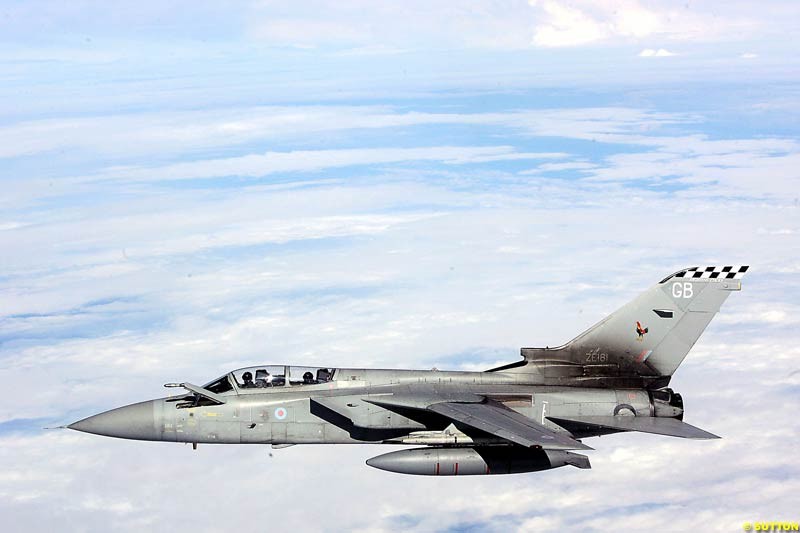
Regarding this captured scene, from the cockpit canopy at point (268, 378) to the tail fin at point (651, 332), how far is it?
6.11m

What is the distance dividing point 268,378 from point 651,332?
36.2 feet

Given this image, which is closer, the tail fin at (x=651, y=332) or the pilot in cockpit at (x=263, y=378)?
the pilot in cockpit at (x=263, y=378)

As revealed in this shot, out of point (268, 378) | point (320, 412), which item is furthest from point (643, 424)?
point (268, 378)

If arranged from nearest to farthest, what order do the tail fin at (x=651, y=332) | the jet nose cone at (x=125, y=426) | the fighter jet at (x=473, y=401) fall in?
1. the fighter jet at (x=473, y=401)
2. the jet nose cone at (x=125, y=426)
3. the tail fin at (x=651, y=332)

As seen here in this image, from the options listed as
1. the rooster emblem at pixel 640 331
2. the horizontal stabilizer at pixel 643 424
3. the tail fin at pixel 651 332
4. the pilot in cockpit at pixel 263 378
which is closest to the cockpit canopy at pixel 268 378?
the pilot in cockpit at pixel 263 378

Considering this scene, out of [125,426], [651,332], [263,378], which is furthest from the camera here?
[651,332]

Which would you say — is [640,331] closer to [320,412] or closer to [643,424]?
[643,424]

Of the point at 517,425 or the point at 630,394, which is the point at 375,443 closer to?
the point at 517,425

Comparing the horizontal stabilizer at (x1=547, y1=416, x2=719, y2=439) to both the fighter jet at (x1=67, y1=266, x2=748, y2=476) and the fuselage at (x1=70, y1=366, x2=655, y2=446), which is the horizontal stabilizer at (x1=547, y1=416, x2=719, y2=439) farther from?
the fuselage at (x1=70, y1=366, x2=655, y2=446)

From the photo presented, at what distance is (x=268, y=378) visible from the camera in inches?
982

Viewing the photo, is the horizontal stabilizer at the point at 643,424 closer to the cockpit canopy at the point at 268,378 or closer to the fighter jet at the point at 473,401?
the fighter jet at the point at 473,401

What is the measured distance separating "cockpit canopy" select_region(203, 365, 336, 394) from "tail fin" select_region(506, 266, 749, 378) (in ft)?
20.1

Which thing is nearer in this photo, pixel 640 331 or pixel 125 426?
pixel 125 426

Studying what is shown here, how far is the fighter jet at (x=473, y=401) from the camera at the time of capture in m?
23.8
